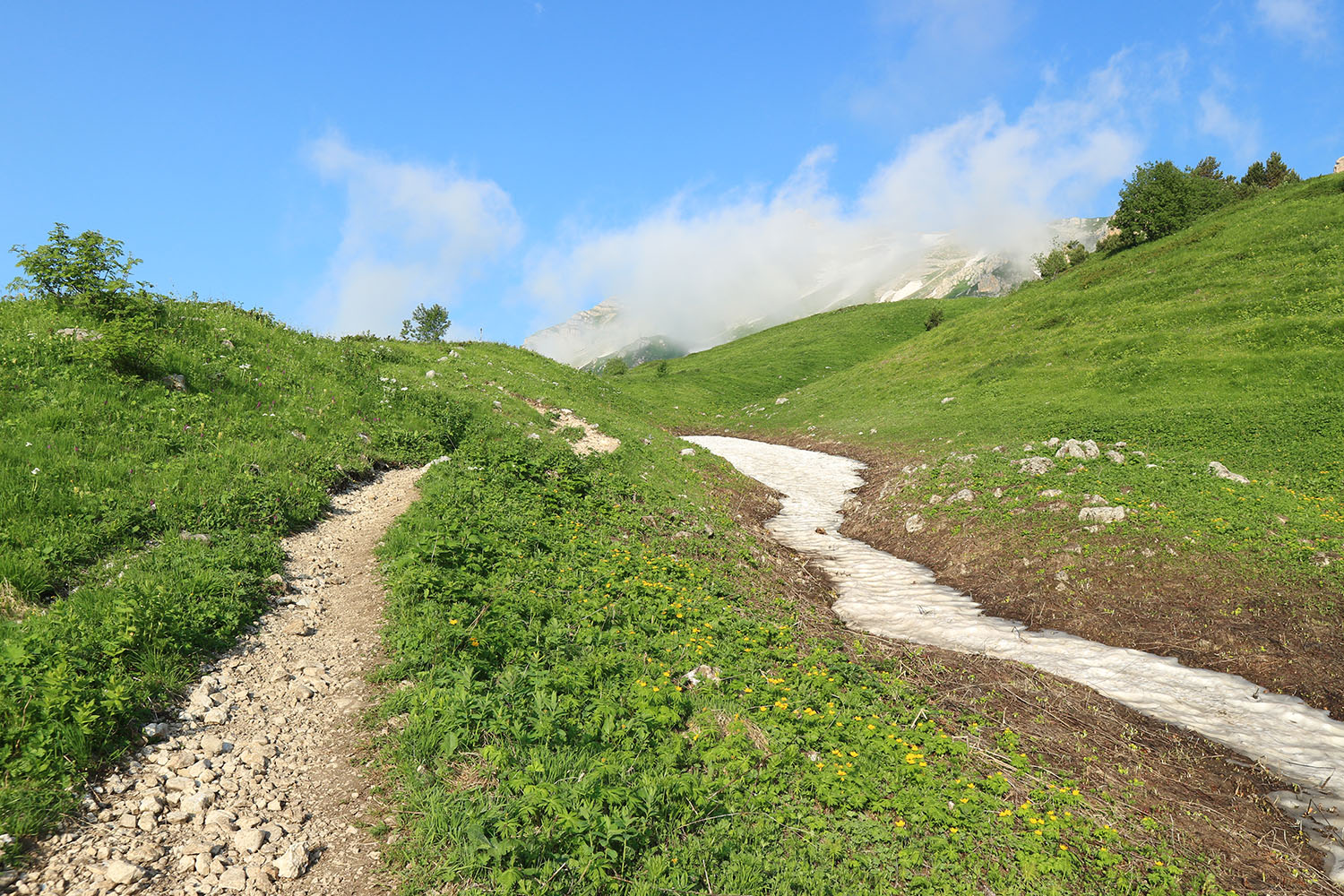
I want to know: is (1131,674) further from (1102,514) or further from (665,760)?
(665,760)

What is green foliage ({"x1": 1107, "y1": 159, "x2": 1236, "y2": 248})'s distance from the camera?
51.4 meters

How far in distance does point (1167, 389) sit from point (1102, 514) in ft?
56.5

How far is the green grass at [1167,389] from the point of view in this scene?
17.3 metres

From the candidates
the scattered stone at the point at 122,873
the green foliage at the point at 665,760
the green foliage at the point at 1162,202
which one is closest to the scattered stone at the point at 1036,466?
the green foliage at the point at 665,760

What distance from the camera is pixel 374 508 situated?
551 inches

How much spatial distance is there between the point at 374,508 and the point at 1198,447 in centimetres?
2932

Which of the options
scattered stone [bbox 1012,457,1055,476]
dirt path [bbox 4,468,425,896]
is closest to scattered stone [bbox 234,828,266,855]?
dirt path [bbox 4,468,425,896]

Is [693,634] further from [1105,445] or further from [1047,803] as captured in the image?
[1105,445]

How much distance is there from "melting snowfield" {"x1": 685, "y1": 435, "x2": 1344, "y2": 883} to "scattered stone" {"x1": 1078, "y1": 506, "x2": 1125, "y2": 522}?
5.02 meters

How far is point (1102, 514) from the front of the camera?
56.8 ft

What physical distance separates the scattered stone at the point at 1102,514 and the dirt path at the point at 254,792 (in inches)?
758

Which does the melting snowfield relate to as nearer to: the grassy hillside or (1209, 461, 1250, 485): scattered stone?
the grassy hillside

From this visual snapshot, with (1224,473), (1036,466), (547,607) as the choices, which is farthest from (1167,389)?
(547,607)

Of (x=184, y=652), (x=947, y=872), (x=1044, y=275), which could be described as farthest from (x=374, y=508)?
(x=1044, y=275)
